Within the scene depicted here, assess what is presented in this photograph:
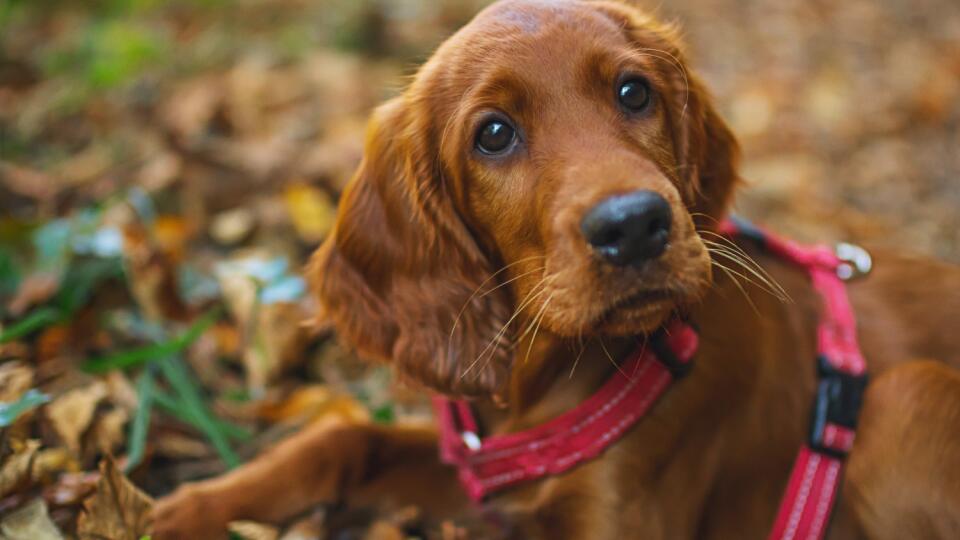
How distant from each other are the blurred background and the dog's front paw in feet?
0.22

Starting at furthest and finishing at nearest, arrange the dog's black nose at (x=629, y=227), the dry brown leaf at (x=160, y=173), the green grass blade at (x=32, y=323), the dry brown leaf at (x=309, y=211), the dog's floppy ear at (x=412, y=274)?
the dry brown leaf at (x=160, y=173) < the dry brown leaf at (x=309, y=211) < the green grass blade at (x=32, y=323) < the dog's floppy ear at (x=412, y=274) < the dog's black nose at (x=629, y=227)

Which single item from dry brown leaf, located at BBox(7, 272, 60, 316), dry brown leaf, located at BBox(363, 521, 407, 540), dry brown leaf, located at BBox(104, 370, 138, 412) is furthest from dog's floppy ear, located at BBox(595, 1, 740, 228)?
dry brown leaf, located at BBox(7, 272, 60, 316)

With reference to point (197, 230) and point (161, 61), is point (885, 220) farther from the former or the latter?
point (161, 61)

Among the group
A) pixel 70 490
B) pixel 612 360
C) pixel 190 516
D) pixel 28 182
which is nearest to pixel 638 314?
pixel 612 360

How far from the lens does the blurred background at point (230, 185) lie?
8.16 ft

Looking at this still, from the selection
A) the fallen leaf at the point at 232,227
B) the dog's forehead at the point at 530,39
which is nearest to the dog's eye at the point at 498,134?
the dog's forehead at the point at 530,39

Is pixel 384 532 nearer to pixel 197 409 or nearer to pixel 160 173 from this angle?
pixel 197 409

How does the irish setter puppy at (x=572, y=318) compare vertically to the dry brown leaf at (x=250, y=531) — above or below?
above

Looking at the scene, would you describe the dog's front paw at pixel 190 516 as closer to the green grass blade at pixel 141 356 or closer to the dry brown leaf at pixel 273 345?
the green grass blade at pixel 141 356

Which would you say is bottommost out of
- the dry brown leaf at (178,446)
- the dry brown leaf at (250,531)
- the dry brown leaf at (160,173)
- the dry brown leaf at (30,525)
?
the dry brown leaf at (178,446)

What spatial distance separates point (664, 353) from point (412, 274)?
64cm

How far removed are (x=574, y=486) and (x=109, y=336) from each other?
5.72 ft

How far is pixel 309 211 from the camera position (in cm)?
376

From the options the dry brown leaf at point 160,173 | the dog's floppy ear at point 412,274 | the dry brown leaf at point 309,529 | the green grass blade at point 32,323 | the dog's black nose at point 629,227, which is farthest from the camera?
the dry brown leaf at point 160,173
